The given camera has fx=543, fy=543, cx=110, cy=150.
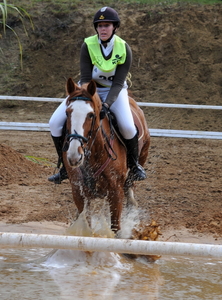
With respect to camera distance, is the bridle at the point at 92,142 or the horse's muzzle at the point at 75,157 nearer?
the horse's muzzle at the point at 75,157

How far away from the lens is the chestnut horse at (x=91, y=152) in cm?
525

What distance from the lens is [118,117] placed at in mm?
6324

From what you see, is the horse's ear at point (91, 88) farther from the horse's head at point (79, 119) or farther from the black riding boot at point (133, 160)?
the black riding boot at point (133, 160)

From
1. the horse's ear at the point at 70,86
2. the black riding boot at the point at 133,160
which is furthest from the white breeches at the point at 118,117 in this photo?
the horse's ear at the point at 70,86

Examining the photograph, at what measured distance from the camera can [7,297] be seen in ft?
15.7

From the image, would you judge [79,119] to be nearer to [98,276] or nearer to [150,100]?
→ [98,276]

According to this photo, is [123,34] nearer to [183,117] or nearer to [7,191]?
[183,117]

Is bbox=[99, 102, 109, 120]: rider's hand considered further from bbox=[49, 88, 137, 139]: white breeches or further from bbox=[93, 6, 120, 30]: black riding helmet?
bbox=[93, 6, 120, 30]: black riding helmet

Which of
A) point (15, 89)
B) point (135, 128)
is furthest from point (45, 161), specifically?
point (15, 89)

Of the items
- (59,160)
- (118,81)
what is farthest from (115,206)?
(118,81)

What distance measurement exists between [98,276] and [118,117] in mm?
1839

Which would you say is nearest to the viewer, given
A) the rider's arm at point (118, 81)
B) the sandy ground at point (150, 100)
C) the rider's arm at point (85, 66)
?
the rider's arm at point (118, 81)

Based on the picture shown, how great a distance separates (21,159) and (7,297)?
5.84m

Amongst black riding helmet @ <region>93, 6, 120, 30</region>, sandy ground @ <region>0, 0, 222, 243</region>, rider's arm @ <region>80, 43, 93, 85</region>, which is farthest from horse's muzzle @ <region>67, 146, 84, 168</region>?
sandy ground @ <region>0, 0, 222, 243</region>
